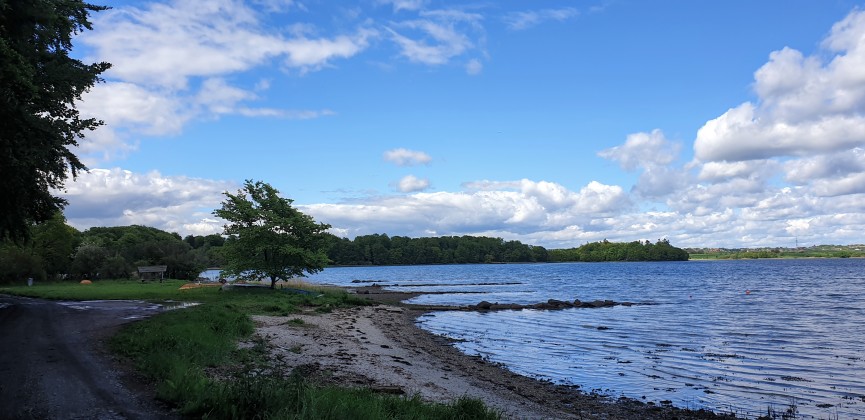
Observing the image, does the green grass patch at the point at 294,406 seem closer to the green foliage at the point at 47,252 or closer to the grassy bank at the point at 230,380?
→ the grassy bank at the point at 230,380

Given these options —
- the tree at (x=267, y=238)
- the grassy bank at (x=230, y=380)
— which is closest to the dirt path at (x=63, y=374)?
the grassy bank at (x=230, y=380)

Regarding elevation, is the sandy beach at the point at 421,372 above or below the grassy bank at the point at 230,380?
below

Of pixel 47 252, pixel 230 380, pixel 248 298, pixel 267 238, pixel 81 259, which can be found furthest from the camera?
pixel 47 252

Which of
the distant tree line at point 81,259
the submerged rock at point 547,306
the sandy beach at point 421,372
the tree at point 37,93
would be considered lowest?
the submerged rock at point 547,306

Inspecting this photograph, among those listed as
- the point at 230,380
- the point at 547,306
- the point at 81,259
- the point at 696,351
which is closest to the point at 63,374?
the point at 230,380

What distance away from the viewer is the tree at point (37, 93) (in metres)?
14.3

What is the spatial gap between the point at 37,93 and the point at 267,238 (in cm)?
2869

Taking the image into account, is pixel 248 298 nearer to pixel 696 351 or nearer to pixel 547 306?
pixel 547 306

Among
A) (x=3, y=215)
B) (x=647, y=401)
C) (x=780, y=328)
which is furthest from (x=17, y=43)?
(x=780, y=328)

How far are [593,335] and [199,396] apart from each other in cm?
2385

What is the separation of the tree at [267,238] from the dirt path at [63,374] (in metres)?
22.2

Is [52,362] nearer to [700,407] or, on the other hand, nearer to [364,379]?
[364,379]

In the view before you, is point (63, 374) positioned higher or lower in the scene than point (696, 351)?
higher

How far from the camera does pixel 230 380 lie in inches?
438
